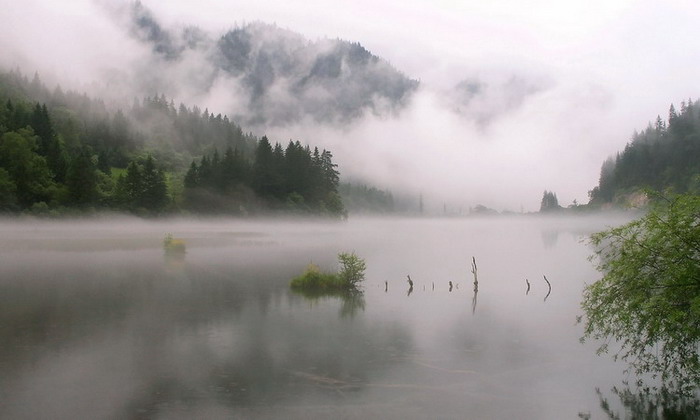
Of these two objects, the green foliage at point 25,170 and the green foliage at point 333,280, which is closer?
the green foliage at point 333,280

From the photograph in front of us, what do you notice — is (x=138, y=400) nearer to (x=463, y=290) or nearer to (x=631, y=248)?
(x=631, y=248)

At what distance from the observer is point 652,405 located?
75.5 ft

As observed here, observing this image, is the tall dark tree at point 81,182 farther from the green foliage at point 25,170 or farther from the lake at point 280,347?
the lake at point 280,347

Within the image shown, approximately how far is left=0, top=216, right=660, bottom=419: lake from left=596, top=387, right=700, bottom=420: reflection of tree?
27.8 inches

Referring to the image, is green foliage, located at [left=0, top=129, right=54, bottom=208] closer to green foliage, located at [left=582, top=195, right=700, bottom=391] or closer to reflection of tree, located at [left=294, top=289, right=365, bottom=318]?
reflection of tree, located at [left=294, top=289, right=365, bottom=318]

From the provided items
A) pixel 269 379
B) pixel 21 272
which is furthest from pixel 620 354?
pixel 21 272

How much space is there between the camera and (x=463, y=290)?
5659 cm

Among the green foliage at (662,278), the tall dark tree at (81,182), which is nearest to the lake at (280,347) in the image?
the green foliage at (662,278)

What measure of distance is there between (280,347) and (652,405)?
18.4 meters

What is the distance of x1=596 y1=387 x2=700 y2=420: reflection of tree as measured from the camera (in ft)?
72.3

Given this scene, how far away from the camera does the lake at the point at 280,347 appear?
22625 millimetres

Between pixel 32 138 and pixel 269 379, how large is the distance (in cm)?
12909

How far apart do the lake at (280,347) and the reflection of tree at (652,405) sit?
71 cm

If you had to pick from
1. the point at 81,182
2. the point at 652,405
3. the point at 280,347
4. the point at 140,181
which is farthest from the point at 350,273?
the point at 140,181
